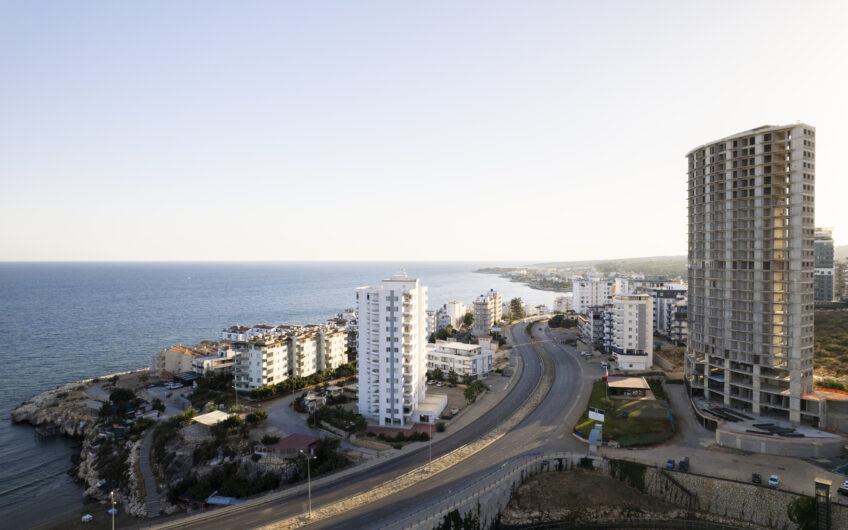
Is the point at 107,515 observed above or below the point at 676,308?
below

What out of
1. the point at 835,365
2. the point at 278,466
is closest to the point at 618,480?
the point at 278,466

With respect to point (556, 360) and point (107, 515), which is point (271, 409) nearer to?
point (107, 515)

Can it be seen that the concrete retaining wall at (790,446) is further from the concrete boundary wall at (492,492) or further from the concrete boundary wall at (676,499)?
the concrete boundary wall at (492,492)

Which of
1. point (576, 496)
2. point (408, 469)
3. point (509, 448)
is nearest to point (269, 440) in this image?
point (408, 469)

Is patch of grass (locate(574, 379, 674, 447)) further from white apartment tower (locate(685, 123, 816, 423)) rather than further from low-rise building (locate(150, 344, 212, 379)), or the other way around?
low-rise building (locate(150, 344, 212, 379))

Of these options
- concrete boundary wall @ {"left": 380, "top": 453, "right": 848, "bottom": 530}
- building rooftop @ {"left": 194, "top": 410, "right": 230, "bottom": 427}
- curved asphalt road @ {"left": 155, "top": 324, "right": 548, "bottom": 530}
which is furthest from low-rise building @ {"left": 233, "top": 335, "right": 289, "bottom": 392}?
concrete boundary wall @ {"left": 380, "top": 453, "right": 848, "bottom": 530}

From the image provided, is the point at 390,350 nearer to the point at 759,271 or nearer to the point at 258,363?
the point at 258,363
